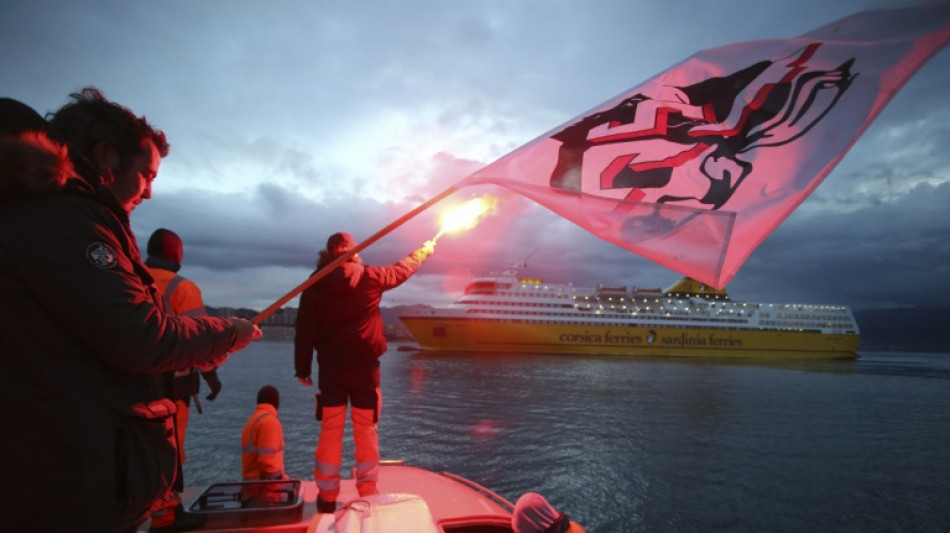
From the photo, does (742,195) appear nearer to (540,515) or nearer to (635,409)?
(540,515)

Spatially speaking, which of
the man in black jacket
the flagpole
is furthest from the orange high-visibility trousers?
the man in black jacket

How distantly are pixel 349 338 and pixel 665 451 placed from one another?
374 inches

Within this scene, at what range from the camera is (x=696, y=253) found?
2.35 metres

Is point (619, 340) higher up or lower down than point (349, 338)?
lower down

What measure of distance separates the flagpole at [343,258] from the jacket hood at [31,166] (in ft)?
2.46

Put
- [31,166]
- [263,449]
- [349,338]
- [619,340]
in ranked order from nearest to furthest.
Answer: [31,166] → [349,338] → [263,449] → [619,340]

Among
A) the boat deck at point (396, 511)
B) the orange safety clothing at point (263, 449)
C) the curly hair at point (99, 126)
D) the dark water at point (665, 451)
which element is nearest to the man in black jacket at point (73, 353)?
the curly hair at point (99, 126)

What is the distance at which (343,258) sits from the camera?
1.92 metres

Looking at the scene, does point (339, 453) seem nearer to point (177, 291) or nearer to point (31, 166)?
point (177, 291)

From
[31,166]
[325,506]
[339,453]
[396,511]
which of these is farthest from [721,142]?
[325,506]

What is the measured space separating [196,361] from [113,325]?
26 cm

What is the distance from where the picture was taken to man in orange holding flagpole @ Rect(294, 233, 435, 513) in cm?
312

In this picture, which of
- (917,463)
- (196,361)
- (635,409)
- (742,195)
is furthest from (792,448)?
(196,361)

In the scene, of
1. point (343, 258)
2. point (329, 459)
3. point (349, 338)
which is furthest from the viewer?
point (349, 338)
